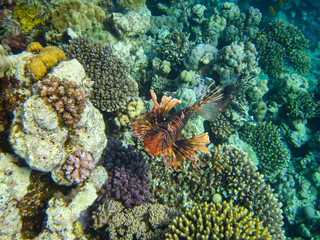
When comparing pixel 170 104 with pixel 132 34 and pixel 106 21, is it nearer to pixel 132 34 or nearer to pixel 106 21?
pixel 132 34

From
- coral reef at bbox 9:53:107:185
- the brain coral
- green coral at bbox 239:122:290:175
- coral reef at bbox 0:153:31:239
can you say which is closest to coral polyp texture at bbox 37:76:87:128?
coral reef at bbox 9:53:107:185

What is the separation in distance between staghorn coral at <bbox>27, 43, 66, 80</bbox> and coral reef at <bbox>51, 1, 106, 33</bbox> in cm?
253

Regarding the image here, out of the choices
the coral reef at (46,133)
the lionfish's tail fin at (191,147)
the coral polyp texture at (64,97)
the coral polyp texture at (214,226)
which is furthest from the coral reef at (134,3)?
the coral polyp texture at (214,226)

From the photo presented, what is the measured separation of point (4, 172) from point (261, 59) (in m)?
9.90

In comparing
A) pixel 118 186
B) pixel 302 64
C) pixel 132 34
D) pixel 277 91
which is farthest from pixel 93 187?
pixel 302 64

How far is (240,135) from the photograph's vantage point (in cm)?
685

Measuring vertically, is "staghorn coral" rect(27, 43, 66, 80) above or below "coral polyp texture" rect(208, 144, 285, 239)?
above

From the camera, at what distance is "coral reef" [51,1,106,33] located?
5.28m

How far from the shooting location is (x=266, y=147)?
268 inches

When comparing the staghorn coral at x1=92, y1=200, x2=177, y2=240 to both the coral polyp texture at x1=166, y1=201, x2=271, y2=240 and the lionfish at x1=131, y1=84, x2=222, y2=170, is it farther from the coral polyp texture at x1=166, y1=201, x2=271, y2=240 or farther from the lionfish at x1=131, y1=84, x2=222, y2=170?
the lionfish at x1=131, y1=84, x2=222, y2=170

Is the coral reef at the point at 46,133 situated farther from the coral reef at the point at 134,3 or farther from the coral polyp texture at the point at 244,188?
the coral reef at the point at 134,3

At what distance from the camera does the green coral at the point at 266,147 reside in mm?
6672

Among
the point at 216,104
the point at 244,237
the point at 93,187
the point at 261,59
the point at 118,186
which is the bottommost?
the point at 118,186

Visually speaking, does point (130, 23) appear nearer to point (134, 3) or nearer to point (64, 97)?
point (134, 3)
